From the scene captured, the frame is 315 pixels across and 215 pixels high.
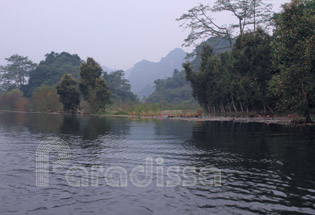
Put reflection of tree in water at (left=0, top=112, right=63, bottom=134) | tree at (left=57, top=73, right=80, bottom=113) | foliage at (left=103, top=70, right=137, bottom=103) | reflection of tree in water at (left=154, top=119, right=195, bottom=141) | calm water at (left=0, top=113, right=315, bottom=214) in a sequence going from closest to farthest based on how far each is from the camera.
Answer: calm water at (left=0, top=113, right=315, bottom=214) < reflection of tree in water at (left=154, top=119, right=195, bottom=141) < reflection of tree in water at (left=0, top=112, right=63, bottom=134) < tree at (left=57, top=73, right=80, bottom=113) < foliage at (left=103, top=70, right=137, bottom=103)

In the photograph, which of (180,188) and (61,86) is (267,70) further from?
(61,86)

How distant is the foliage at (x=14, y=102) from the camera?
7456 cm

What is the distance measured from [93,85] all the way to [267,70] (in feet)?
108

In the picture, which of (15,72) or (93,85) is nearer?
(93,85)

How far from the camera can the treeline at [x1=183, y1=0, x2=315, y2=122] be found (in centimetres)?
2391

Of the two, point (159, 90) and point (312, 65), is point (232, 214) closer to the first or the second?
point (312, 65)

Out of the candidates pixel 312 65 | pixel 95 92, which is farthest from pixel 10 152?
pixel 95 92

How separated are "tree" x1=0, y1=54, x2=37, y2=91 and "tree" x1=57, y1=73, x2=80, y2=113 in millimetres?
59559

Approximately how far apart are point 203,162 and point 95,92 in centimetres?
4302

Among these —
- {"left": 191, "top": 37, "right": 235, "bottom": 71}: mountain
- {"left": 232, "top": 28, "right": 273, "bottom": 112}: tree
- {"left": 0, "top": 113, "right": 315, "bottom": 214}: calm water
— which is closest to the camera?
{"left": 0, "top": 113, "right": 315, "bottom": 214}: calm water
